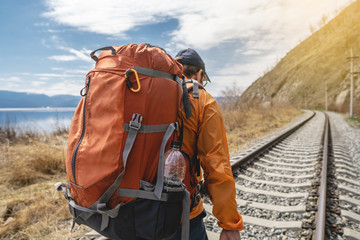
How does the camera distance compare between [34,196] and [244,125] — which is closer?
[34,196]

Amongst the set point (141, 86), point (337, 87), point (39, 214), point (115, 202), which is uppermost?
point (337, 87)

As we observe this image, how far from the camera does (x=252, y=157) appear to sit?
5812mm

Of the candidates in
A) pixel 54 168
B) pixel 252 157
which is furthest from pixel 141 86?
pixel 54 168

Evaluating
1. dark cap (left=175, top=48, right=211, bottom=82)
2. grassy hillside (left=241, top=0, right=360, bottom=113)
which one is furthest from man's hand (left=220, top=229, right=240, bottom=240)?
grassy hillside (left=241, top=0, right=360, bottom=113)

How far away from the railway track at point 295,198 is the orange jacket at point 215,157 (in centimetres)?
152

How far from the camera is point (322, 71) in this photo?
6312 centimetres

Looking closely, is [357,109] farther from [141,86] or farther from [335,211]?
[141,86]

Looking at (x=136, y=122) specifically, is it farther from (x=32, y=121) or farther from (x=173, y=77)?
(x=32, y=121)

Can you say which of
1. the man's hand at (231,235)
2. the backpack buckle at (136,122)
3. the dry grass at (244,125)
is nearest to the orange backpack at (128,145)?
the backpack buckle at (136,122)

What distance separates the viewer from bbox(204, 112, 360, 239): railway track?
279cm

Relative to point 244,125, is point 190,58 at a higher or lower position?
higher

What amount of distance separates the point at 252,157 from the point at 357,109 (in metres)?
26.8

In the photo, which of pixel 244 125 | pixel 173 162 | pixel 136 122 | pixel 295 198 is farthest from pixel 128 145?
pixel 244 125

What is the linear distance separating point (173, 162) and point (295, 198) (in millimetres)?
3226
